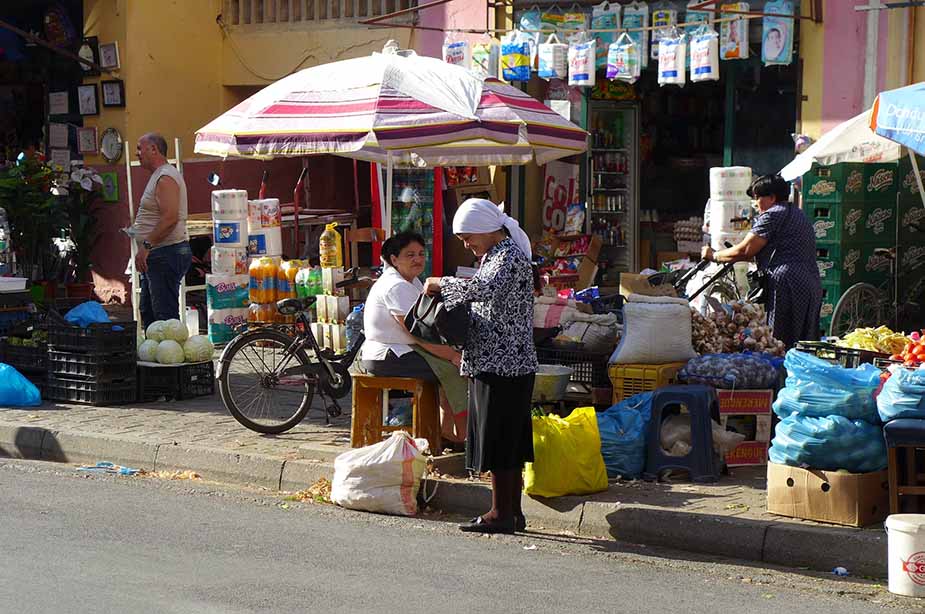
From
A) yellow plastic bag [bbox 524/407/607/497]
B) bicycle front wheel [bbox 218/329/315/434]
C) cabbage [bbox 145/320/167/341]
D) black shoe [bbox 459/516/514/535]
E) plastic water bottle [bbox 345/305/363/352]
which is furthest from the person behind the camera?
cabbage [bbox 145/320/167/341]

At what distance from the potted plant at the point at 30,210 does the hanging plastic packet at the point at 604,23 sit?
21.8 ft

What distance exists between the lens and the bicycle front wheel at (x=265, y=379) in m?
10.1

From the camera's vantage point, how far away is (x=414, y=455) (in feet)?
27.3

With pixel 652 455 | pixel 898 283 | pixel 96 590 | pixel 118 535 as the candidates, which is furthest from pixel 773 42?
pixel 96 590

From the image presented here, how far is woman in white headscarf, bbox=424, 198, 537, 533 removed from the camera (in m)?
7.61

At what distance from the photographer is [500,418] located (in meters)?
7.73

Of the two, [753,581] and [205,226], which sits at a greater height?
[205,226]

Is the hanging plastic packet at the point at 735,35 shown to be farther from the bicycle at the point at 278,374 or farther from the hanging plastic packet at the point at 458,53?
the bicycle at the point at 278,374

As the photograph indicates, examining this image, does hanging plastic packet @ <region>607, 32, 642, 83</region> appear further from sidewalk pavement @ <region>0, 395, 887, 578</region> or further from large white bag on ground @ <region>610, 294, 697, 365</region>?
large white bag on ground @ <region>610, 294, 697, 365</region>

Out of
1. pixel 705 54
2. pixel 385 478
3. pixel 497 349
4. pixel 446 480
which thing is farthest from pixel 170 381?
pixel 705 54

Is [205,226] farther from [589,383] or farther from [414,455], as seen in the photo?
[414,455]

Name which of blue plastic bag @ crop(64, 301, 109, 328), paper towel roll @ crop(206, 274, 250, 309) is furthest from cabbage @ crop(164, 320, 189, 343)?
paper towel roll @ crop(206, 274, 250, 309)

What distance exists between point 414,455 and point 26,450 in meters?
3.53

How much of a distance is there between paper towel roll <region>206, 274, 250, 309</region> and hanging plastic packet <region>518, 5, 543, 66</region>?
156 inches
